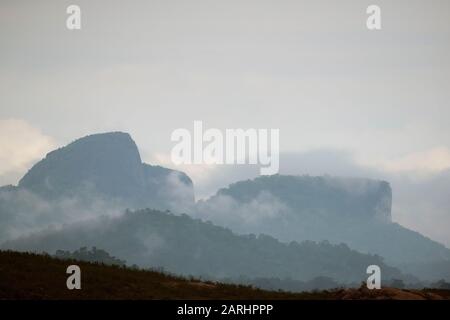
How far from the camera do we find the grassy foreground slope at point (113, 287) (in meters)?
28.1

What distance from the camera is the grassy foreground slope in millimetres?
28125

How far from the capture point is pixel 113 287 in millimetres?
30266
